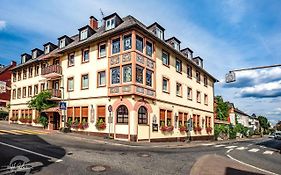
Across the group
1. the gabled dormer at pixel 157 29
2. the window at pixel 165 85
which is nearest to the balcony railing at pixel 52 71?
the gabled dormer at pixel 157 29

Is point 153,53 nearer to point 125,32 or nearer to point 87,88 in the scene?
point 125,32

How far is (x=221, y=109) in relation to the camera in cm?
4953

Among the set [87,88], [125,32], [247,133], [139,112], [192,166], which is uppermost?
[125,32]

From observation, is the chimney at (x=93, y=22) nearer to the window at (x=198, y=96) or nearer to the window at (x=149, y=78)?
the window at (x=149, y=78)

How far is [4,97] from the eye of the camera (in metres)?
49.7

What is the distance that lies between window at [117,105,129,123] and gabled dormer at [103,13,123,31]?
312 inches

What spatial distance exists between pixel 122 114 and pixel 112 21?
9.15 metres

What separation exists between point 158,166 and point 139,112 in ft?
36.0

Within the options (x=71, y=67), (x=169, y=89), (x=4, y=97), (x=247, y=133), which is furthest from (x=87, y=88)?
(x=247, y=133)

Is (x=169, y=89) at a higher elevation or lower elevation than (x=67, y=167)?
higher

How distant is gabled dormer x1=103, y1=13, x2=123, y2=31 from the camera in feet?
76.2

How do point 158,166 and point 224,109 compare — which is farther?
point 224,109

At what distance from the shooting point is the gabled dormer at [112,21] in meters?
23.2

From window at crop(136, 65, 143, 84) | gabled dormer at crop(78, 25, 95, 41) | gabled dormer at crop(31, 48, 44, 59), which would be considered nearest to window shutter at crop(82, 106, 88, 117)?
window at crop(136, 65, 143, 84)
